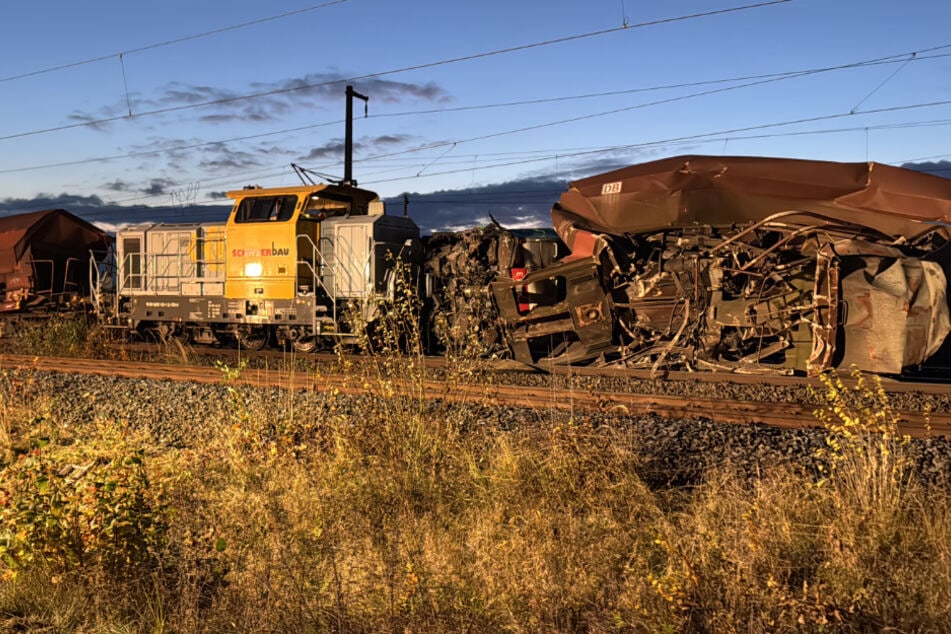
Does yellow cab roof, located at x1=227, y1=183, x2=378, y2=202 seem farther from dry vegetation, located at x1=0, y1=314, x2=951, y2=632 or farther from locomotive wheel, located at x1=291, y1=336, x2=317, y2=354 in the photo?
dry vegetation, located at x1=0, y1=314, x2=951, y2=632

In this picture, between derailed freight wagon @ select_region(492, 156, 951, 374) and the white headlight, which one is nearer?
derailed freight wagon @ select_region(492, 156, 951, 374)

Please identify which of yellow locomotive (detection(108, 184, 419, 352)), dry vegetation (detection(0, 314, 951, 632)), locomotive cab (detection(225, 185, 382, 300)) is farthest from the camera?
locomotive cab (detection(225, 185, 382, 300))

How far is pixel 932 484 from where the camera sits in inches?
197

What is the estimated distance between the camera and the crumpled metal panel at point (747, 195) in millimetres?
9516

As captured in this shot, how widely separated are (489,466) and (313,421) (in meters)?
2.08

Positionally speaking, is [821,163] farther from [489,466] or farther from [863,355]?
[489,466]

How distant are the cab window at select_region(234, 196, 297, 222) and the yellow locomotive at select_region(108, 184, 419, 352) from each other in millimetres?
20

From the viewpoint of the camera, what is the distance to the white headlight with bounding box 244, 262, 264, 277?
1417 cm

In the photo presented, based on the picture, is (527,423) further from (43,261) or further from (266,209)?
(43,261)

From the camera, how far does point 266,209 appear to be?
14172mm

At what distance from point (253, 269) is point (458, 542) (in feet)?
36.5

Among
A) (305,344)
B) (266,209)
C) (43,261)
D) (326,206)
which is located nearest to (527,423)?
(305,344)

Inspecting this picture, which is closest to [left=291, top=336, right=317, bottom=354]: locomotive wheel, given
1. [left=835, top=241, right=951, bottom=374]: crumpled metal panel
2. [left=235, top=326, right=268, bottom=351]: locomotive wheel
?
[left=235, top=326, right=268, bottom=351]: locomotive wheel

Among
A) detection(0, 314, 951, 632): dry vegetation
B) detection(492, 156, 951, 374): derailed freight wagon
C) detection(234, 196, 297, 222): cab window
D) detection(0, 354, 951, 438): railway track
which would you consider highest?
detection(234, 196, 297, 222): cab window
